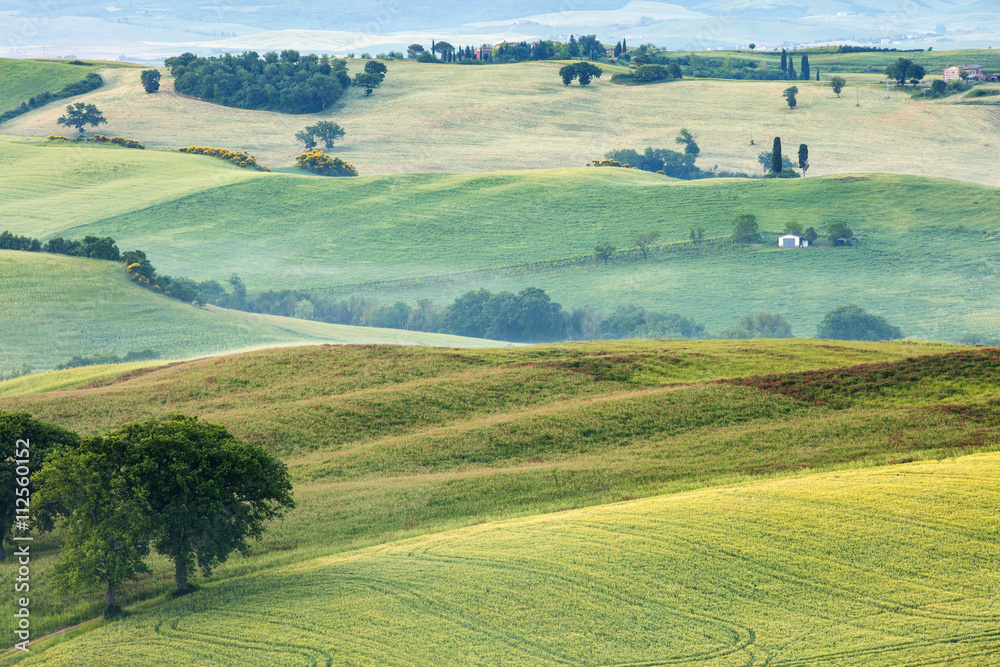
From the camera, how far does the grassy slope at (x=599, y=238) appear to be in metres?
139

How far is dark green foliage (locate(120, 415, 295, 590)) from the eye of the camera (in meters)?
37.6

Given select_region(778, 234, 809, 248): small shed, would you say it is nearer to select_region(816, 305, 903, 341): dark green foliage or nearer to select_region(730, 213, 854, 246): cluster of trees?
select_region(730, 213, 854, 246): cluster of trees

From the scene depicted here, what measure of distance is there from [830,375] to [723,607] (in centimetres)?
3131

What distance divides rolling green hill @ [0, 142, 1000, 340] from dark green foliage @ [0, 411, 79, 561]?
328 ft

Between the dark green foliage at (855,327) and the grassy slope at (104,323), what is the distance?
47.7m

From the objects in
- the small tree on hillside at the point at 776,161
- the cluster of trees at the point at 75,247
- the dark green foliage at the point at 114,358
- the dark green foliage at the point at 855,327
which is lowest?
the dark green foliage at the point at 855,327

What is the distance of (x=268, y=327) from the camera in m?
107

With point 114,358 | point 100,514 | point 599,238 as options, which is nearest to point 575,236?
point 599,238

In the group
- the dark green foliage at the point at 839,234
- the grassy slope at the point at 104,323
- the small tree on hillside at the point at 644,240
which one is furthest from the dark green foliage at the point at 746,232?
the grassy slope at the point at 104,323

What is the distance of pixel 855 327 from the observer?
129 m

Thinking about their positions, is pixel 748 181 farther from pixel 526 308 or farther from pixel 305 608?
pixel 305 608

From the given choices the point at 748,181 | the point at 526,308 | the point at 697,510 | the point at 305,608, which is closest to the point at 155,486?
the point at 305,608

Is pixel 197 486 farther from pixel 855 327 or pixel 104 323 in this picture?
pixel 855 327

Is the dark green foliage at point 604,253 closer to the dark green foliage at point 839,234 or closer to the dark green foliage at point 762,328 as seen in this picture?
the dark green foliage at point 762,328
